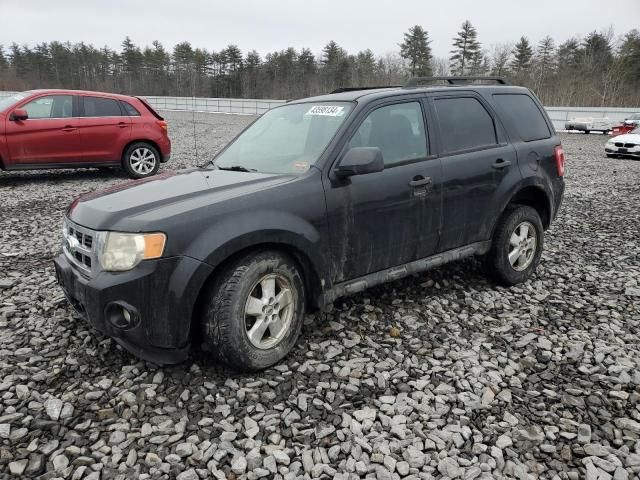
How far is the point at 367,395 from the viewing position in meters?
3.03

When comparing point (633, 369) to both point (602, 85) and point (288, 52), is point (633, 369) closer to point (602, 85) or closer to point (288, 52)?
point (602, 85)

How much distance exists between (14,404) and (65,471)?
2.49 feet

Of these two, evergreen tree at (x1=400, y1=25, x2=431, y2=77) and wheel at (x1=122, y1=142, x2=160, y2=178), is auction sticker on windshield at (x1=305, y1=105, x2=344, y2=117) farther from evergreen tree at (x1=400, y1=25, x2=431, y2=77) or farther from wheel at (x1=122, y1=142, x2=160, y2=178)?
evergreen tree at (x1=400, y1=25, x2=431, y2=77)

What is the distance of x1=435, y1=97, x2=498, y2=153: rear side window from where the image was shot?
4.12 meters

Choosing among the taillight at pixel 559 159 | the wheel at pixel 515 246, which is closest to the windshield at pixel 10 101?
the wheel at pixel 515 246

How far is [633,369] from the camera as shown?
3305 millimetres

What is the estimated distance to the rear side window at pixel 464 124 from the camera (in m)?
4.12

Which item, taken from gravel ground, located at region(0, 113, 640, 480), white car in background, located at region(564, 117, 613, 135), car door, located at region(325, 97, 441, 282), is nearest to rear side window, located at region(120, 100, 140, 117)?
gravel ground, located at region(0, 113, 640, 480)

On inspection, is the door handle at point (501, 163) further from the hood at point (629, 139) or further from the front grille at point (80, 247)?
the hood at point (629, 139)

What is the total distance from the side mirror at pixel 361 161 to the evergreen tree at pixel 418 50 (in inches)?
2491

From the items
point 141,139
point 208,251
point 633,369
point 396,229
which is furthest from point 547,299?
point 141,139

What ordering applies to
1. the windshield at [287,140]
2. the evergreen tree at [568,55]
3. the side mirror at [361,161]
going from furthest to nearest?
the evergreen tree at [568,55], the windshield at [287,140], the side mirror at [361,161]

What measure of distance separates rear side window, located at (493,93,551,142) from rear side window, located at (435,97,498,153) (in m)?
0.31

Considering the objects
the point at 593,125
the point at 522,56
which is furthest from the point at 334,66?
the point at 593,125
